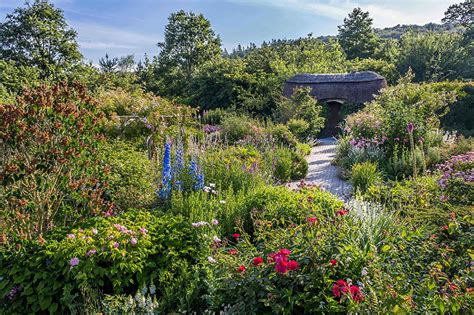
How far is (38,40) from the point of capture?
2533 centimetres

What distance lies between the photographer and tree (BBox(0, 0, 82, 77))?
24.7m

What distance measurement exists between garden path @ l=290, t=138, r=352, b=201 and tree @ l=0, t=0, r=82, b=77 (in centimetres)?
2083

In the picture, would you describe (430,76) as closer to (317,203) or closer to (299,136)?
(299,136)

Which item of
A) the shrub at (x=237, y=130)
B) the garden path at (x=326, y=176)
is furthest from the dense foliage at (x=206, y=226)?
the shrub at (x=237, y=130)

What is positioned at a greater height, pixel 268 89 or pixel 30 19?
pixel 30 19

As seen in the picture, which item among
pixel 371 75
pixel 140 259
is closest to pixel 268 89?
pixel 371 75

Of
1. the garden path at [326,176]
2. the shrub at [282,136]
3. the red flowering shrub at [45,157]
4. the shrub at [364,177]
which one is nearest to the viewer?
the red flowering shrub at [45,157]

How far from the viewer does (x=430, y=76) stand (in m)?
23.5

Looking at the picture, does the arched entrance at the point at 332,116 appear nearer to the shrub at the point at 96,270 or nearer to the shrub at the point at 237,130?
the shrub at the point at 237,130

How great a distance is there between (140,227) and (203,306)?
88 centimetres

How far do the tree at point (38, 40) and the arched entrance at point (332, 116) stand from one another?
58.9 ft

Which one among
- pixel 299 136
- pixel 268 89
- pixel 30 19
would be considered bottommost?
pixel 299 136

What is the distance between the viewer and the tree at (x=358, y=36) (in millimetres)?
33628

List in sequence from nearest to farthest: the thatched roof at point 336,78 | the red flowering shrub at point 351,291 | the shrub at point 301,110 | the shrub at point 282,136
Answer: the red flowering shrub at point 351,291 < the shrub at point 282,136 < the shrub at point 301,110 < the thatched roof at point 336,78
